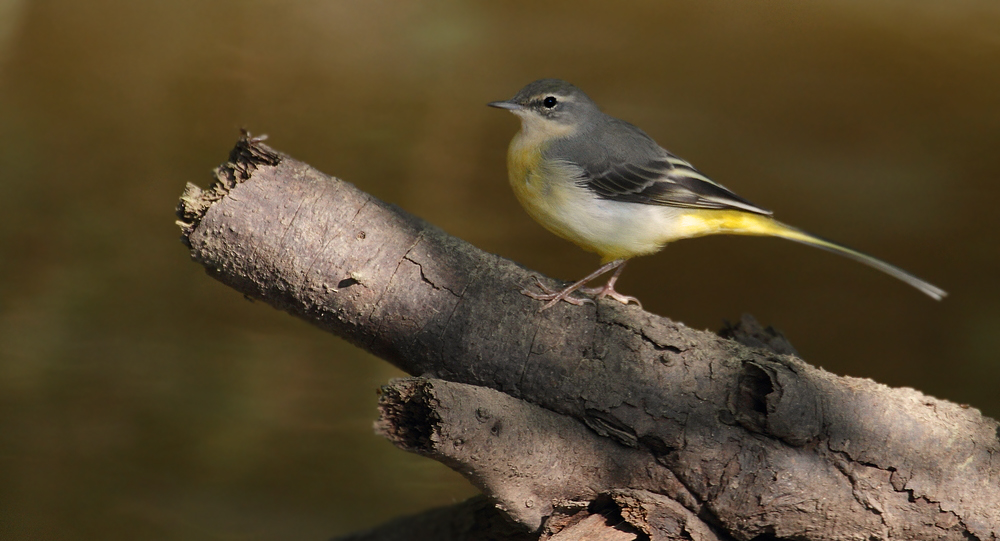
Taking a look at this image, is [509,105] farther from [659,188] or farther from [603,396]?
[603,396]

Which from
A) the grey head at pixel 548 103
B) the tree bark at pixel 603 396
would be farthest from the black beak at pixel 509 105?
the tree bark at pixel 603 396

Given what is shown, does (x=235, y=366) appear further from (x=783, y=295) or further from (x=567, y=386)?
(x=783, y=295)

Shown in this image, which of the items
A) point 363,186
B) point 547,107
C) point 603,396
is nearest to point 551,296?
point 603,396

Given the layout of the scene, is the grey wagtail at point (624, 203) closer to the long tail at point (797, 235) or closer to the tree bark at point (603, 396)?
the long tail at point (797, 235)

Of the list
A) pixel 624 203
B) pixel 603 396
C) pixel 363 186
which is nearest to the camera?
pixel 603 396

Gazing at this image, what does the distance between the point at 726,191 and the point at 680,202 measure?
0.46ft

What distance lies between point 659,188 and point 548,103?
415mm

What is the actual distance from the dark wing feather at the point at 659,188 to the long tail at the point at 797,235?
5 centimetres

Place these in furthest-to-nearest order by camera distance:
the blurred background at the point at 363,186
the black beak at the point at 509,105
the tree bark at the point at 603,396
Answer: the blurred background at the point at 363,186, the black beak at the point at 509,105, the tree bark at the point at 603,396

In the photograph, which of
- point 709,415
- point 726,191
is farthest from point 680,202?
point 709,415

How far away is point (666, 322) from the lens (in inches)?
64.2

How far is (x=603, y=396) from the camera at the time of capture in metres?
1.50

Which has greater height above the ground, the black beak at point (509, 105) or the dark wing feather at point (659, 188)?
the black beak at point (509, 105)

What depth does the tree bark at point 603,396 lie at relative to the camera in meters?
1.48
